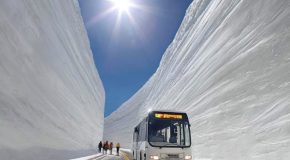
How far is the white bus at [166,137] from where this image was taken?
12.3 m

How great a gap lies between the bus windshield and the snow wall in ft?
16.9

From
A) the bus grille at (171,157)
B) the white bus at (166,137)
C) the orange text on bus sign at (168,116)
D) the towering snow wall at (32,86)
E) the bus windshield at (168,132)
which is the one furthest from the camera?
the orange text on bus sign at (168,116)

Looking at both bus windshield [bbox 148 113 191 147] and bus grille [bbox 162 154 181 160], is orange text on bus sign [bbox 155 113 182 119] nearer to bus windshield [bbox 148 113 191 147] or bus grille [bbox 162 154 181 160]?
bus windshield [bbox 148 113 191 147]

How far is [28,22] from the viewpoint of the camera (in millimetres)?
16469

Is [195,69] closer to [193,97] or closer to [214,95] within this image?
[193,97]

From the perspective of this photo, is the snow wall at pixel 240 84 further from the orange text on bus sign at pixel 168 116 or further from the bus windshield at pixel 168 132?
the orange text on bus sign at pixel 168 116

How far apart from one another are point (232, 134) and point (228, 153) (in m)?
1.35

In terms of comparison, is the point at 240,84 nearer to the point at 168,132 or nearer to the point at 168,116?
the point at 168,116

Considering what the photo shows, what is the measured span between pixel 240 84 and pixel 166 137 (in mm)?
11945

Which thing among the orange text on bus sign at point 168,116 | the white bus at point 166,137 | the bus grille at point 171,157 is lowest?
the bus grille at point 171,157

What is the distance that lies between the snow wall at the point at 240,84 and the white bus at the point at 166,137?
5.15 meters

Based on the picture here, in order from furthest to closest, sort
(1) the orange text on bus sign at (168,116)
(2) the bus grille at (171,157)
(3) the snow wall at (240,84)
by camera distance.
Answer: (3) the snow wall at (240,84) → (1) the orange text on bus sign at (168,116) → (2) the bus grille at (171,157)

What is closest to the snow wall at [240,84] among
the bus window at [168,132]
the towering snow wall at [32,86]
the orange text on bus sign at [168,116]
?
the bus window at [168,132]

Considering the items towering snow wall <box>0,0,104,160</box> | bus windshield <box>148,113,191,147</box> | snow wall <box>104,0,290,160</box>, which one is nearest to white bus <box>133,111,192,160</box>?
bus windshield <box>148,113,191,147</box>
